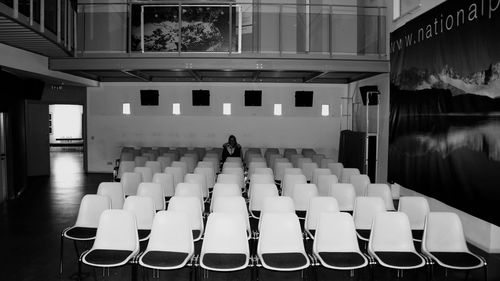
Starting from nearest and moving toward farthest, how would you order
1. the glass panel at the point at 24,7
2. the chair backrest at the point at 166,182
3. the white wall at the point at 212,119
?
the glass panel at the point at 24,7
the chair backrest at the point at 166,182
the white wall at the point at 212,119

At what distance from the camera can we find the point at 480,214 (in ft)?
21.1

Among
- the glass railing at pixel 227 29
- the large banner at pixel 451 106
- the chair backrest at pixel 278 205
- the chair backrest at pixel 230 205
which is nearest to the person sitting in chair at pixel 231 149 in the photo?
the glass railing at pixel 227 29

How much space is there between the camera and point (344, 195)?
703 centimetres

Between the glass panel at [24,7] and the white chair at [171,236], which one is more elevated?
the glass panel at [24,7]

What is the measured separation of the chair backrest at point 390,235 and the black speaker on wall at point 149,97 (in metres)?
11.0

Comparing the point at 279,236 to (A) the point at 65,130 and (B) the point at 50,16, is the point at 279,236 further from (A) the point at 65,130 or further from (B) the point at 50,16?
(A) the point at 65,130

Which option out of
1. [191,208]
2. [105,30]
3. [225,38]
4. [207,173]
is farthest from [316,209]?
[105,30]

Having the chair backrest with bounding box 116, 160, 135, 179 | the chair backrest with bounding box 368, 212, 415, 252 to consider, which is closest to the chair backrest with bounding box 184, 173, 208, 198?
the chair backrest with bounding box 116, 160, 135, 179

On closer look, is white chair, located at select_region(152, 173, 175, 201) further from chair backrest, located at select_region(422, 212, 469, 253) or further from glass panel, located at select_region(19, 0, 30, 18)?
chair backrest, located at select_region(422, 212, 469, 253)

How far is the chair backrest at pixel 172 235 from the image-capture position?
482 centimetres

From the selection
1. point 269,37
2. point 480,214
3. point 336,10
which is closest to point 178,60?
point 269,37

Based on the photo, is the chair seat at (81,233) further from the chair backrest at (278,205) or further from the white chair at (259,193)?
the white chair at (259,193)

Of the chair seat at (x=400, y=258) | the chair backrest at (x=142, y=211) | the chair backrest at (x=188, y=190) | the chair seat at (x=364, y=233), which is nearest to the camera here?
the chair seat at (x=400, y=258)

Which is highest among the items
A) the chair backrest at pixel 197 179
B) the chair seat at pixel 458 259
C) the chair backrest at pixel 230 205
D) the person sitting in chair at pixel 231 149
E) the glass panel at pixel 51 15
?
the glass panel at pixel 51 15
